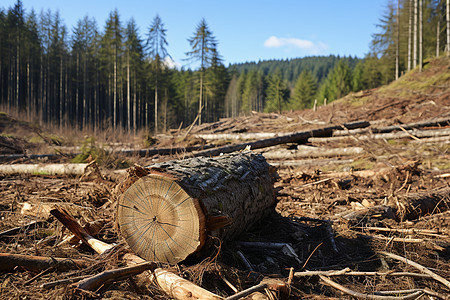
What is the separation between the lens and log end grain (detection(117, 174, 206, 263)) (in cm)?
262

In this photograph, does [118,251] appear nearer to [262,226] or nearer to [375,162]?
[262,226]

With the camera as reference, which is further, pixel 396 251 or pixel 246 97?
pixel 246 97

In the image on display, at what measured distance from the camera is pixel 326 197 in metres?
5.82

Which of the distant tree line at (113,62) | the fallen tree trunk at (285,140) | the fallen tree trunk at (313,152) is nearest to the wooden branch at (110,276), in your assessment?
the fallen tree trunk at (285,140)

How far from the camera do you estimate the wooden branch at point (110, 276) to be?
7.16ft

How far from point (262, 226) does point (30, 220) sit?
303 centimetres

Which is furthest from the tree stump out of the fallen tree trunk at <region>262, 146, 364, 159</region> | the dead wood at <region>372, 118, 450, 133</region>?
the dead wood at <region>372, 118, 450, 133</region>

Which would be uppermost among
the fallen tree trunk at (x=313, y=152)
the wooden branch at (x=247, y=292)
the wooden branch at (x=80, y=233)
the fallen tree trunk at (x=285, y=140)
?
the fallen tree trunk at (x=285, y=140)

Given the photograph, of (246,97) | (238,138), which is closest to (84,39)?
(246,97)

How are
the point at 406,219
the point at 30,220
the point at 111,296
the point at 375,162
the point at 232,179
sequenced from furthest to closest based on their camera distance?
the point at 375,162 → the point at 406,219 → the point at 30,220 → the point at 232,179 → the point at 111,296

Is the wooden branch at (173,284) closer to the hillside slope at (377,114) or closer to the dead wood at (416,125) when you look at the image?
the dead wood at (416,125)

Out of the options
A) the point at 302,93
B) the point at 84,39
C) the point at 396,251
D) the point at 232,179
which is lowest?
the point at 396,251

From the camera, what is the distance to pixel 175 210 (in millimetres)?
2676

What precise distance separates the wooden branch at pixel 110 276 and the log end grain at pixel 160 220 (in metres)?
0.24
